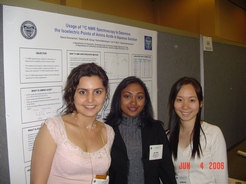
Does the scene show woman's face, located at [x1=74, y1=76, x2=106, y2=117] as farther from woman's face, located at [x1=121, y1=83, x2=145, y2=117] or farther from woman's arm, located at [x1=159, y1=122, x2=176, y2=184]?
woman's arm, located at [x1=159, y1=122, x2=176, y2=184]

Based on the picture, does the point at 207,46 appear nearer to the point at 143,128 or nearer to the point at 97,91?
the point at 143,128

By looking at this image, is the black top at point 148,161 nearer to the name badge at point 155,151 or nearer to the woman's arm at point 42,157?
the name badge at point 155,151

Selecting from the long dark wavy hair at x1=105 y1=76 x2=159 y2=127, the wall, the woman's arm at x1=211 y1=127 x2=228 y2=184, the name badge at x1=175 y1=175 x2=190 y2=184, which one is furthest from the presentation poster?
the wall

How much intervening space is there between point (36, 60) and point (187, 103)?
978 millimetres

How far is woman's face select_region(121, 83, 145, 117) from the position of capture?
1313 millimetres

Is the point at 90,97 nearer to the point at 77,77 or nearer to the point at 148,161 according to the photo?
the point at 77,77

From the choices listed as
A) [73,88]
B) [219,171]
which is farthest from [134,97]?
[219,171]

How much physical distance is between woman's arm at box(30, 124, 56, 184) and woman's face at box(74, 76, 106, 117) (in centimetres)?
21

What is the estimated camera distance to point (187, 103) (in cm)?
138

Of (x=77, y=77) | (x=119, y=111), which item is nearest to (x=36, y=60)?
(x=77, y=77)

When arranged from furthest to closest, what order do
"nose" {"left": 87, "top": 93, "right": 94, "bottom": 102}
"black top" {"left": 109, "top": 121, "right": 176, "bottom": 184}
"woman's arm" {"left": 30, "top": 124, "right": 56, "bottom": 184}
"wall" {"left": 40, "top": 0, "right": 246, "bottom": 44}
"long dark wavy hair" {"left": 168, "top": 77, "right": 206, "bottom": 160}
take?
"wall" {"left": 40, "top": 0, "right": 246, "bottom": 44}
"long dark wavy hair" {"left": 168, "top": 77, "right": 206, "bottom": 160}
"black top" {"left": 109, "top": 121, "right": 176, "bottom": 184}
"nose" {"left": 87, "top": 93, "right": 94, "bottom": 102}
"woman's arm" {"left": 30, "top": 124, "right": 56, "bottom": 184}

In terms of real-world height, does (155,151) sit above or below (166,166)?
above

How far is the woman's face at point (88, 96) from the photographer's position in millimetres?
1049

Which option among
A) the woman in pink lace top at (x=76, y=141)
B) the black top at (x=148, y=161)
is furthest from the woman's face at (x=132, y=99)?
the woman in pink lace top at (x=76, y=141)
